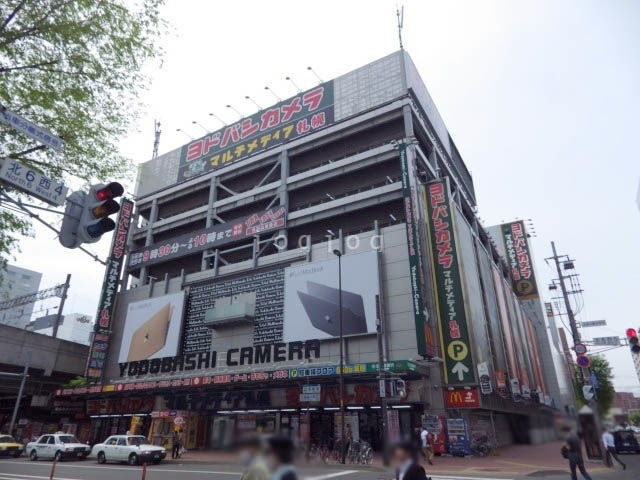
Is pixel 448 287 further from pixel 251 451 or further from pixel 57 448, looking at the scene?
pixel 251 451

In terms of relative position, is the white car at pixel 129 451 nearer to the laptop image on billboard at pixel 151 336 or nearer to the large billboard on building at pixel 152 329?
the large billboard on building at pixel 152 329

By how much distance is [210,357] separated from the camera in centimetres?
3550

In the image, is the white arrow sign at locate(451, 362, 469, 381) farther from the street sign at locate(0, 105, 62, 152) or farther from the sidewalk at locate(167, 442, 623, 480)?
the street sign at locate(0, 105, 62, 152)

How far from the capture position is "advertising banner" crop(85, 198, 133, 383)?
4049 cm

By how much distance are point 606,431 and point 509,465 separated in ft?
67.1

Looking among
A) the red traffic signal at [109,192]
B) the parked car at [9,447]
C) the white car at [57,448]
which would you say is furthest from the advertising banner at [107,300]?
the red traffic signal at [109,192]

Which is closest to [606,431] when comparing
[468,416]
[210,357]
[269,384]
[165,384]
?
[468,416]

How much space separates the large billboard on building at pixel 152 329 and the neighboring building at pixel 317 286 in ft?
0.54

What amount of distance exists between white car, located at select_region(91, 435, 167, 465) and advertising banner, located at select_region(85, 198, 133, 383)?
59.6 feet

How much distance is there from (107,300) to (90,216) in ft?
135

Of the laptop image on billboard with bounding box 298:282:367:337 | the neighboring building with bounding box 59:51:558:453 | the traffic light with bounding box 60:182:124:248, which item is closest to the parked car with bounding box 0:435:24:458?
the neighboring building with bounding box 59:51:558:453

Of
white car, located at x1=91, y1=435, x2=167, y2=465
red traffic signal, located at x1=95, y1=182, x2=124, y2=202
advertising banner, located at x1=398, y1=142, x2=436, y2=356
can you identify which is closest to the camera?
red traffic signal, located at x1=95, y1=182, x2=124, y2=202

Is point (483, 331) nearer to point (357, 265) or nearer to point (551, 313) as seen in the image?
point (357, 265)

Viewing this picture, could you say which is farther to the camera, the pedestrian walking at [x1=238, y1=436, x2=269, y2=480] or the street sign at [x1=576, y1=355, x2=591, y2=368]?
the street sign at [x1=576, y1=355, x2=591, y2=368]
